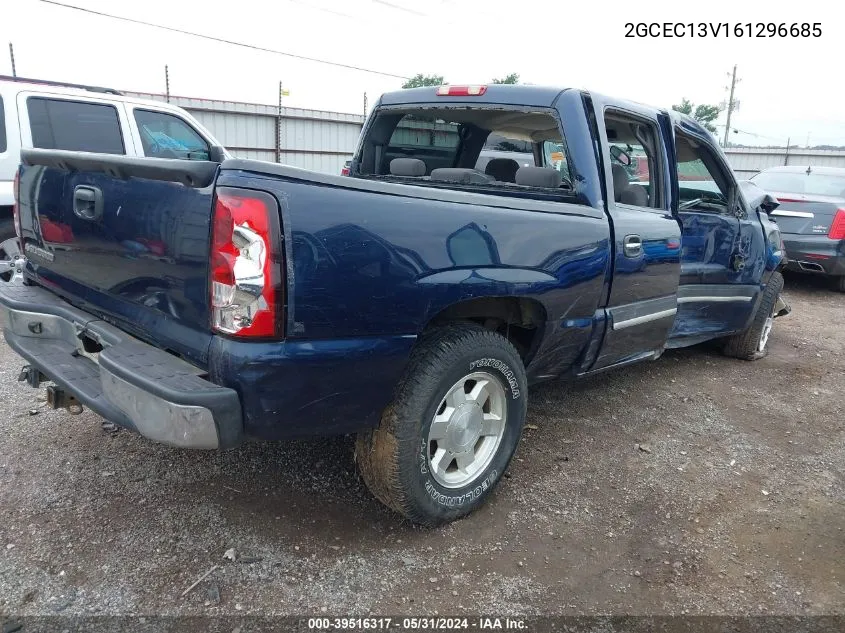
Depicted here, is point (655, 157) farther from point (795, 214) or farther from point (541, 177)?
point (795, 214)

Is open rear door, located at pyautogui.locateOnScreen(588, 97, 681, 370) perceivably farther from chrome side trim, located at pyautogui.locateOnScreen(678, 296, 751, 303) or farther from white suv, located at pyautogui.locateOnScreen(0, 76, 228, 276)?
white suv, located at pyautogui.locateOnScreen(0, 76, 228, 276)

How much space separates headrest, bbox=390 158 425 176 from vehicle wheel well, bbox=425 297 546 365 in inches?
52.5

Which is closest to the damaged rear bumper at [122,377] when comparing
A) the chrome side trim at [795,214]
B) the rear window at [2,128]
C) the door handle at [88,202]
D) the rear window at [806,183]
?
the door handle at [88,202]

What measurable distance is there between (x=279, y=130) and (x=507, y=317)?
48.9 ft

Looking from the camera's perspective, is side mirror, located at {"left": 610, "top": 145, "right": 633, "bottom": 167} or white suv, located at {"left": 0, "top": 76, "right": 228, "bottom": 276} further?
white suv, located at {"left": 0, "top": 76, "right": 228, "bottom": 276}

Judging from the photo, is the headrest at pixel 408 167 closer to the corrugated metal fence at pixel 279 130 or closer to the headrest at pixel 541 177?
the headrest at pixel 541 177

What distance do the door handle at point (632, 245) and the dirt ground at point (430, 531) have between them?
1101 mm

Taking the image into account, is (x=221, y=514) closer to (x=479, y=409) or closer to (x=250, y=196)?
(x=479, y=409)

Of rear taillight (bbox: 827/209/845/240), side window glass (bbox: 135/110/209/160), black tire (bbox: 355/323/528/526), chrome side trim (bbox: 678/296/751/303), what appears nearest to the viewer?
black tire (bbox: 355/323/528/526)

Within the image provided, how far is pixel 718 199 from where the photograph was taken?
186 inches

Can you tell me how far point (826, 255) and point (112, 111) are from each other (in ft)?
27.4

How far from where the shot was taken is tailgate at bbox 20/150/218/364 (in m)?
2.15

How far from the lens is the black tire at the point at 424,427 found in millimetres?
2482

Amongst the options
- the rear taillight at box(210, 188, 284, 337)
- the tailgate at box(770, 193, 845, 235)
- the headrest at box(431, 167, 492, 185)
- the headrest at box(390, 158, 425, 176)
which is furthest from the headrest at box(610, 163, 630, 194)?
the tailgate at box(770, 193, 845, 235)
